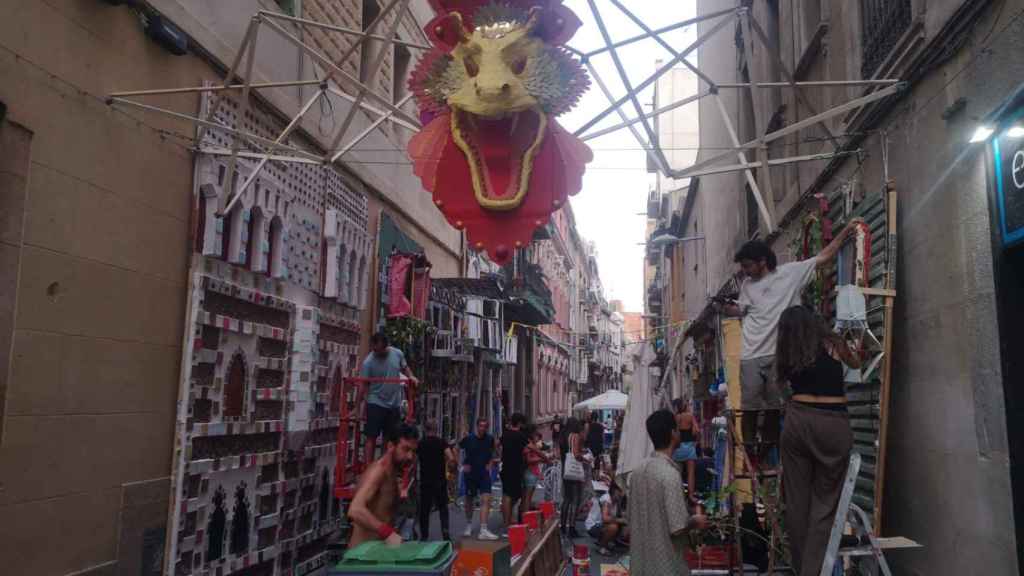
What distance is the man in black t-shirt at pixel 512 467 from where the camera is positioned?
1137 cm

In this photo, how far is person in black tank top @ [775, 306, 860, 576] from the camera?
4379mm

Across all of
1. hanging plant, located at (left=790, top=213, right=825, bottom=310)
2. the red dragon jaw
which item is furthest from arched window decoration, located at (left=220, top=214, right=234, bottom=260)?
hanging plant, located at (left=790, top=213, right=825, bottom=310)

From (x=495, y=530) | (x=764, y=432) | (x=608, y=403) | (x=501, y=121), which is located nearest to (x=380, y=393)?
(x=495, y=530)

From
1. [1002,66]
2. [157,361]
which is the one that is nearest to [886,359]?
[1002,66]

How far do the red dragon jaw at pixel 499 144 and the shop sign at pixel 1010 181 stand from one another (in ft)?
8.99

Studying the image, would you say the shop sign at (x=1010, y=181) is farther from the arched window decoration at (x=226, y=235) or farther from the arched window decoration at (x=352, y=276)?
the arched window decoration at (x=352, y=276)

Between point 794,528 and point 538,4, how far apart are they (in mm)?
3795

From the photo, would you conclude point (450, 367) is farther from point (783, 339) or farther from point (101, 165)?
point (783, 339)

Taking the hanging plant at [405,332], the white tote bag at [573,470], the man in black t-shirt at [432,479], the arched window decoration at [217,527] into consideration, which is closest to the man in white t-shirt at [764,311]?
the arched window decoration at [217,527]

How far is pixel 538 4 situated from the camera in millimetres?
5488

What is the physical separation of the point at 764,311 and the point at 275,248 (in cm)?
524

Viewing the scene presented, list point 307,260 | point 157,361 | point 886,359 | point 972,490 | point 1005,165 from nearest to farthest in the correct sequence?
point 1005,165, point 972,490, point 886,359, point 157,361, point 307,260

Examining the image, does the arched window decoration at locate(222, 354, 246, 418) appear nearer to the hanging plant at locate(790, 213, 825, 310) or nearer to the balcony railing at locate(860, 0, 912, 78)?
the hanging plant at locate(790, 213, 825, 310)

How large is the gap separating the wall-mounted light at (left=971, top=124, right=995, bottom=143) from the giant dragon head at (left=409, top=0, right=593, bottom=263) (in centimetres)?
239
